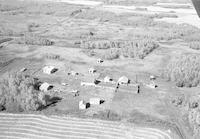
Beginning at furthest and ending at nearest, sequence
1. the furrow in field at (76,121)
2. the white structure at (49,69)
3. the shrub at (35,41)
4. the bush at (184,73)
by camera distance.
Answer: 1. the shrub at (35,41)
2. the white structure at (49,69)
3. the bush at (184,73)
4. the furrow in field at (76,121)

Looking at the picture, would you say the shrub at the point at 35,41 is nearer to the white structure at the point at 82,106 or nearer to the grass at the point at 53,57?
the grass at the point at 53,57

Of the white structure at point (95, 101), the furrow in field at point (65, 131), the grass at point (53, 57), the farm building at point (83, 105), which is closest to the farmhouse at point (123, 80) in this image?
the white structure at point (95, 101)

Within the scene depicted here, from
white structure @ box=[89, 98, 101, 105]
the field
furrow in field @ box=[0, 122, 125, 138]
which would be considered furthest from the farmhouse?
furrow in field @ box=[0, 122, 125, 138]

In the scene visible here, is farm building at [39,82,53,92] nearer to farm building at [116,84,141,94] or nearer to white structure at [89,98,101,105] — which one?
white structure at [89,98,101,105]

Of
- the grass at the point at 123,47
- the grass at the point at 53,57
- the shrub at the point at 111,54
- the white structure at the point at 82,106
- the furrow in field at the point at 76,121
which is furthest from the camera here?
the grass at the point at 123,47

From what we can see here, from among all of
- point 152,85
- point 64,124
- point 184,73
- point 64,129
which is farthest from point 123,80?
point 64,129
